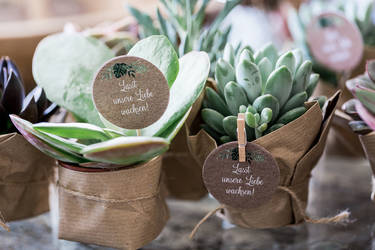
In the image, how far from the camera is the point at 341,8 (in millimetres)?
898

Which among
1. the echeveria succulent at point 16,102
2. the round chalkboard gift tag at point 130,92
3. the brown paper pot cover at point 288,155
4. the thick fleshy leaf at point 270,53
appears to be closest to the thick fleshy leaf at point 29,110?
the echeveria succulent at point 16,102

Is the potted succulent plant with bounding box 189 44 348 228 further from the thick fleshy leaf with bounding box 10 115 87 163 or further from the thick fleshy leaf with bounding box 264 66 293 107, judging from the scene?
the thick fleshy leaf with bounding box 10 115 87 163

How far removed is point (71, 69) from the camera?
612mm

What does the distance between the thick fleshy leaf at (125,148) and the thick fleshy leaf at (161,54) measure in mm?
116

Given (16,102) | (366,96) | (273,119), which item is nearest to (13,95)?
(16,102)

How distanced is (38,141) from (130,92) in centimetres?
12


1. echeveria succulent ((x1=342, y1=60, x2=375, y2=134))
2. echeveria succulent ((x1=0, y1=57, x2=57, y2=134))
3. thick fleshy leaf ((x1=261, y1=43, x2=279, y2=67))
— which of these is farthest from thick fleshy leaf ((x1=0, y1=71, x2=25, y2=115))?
echeveria succulent ((x1=342, y1=60, x2=375, y2=134))

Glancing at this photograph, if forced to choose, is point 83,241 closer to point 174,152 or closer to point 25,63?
point 174,152

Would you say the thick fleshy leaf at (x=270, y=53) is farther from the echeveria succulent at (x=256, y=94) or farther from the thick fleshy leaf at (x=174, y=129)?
the thick fleshy leaf at (x=174, y=129)

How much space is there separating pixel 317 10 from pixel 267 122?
1.52 feet

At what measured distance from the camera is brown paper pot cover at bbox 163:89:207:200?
70 centimetres

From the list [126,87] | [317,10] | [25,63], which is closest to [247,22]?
[317,10]

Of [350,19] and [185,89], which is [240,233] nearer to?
[185,89]

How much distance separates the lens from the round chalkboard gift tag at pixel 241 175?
0.53 meters
